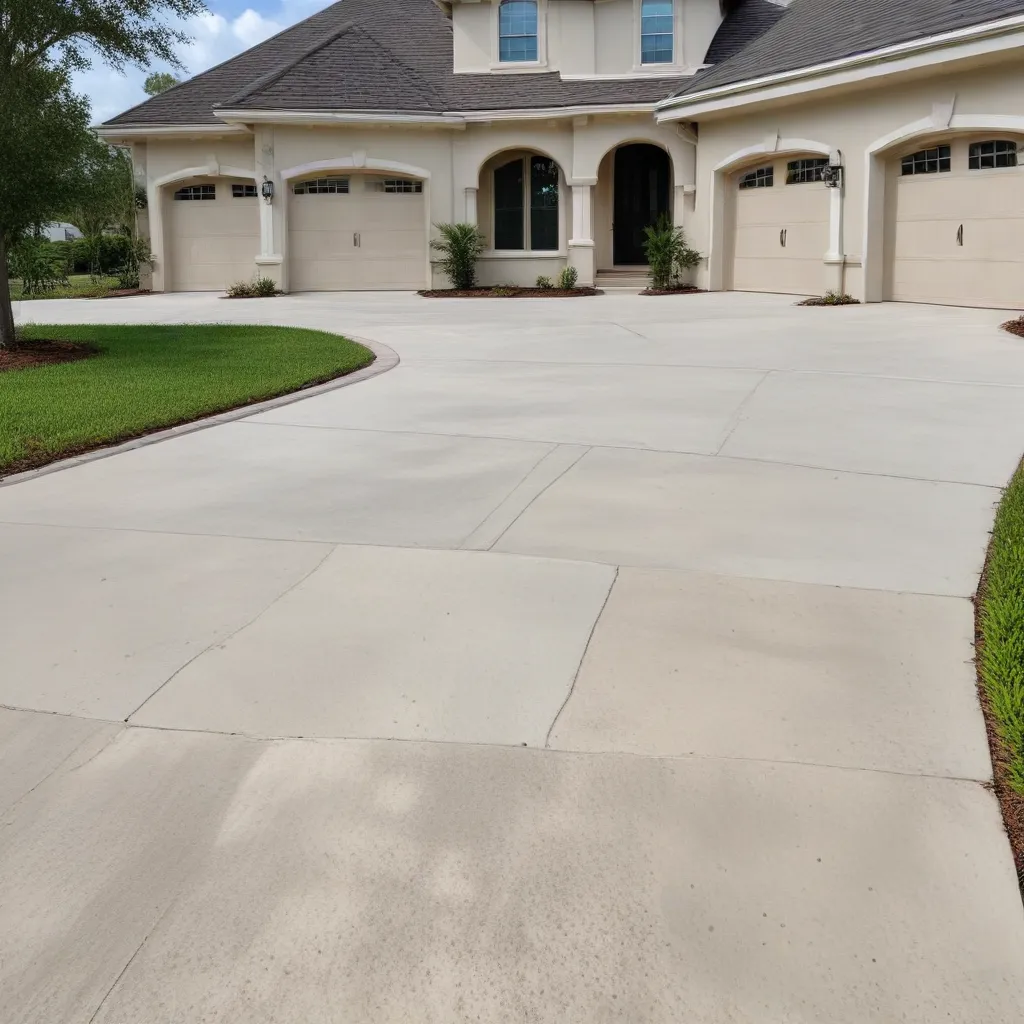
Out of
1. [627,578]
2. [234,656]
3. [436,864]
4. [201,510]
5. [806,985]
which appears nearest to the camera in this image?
[806,985]

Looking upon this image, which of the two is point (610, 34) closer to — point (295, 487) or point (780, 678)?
point (295, 487)

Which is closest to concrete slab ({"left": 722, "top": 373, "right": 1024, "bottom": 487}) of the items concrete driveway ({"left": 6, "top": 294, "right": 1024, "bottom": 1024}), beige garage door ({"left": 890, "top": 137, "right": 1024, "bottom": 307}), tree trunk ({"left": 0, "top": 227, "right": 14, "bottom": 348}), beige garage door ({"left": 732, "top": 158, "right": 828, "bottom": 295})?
concrete driveway ({"left": 6, "top": 294, "right": 1024, "bottom": 1024})

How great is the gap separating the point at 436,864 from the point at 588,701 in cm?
107

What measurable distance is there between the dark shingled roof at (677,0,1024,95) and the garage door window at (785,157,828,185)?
1.77 meters

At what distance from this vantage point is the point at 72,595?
187 inches

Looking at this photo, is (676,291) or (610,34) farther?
(610,34)

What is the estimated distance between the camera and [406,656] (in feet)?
13.6

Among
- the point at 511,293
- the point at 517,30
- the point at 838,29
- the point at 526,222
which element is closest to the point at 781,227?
the point at 838,29

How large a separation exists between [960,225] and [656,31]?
9602 mm

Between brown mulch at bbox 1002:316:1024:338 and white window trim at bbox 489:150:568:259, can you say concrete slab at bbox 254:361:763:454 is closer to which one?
brown mulch at bbox 1002:316:1024:338

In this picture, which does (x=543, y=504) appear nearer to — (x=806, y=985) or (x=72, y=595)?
(x=72, y=595)

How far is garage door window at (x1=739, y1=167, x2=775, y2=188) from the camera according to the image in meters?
20.4

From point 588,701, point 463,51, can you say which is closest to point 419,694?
point 588,701

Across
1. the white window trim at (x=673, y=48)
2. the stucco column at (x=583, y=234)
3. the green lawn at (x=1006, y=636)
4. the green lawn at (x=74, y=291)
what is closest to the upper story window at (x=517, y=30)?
the white window trim at (x=673, y=48)
